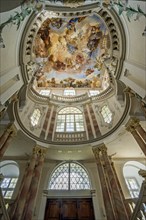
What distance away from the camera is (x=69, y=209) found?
36.1 feet

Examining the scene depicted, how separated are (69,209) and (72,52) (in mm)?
15953

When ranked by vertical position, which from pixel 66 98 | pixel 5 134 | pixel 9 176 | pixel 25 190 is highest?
pixel 66 98

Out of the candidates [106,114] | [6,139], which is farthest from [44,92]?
[6,139]

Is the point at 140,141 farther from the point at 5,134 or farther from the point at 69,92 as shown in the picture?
the point at 69,92

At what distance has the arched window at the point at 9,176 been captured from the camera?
12.0 m

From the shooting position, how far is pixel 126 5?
19.6 feet

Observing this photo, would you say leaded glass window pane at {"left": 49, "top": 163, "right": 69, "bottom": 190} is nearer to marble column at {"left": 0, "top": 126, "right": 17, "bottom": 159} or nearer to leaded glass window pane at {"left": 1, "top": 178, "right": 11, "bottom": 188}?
leaded glass window pane at {"left": 1, "top": 178, "right": 11, "bottom": 188}

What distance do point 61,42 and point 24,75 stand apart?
9.64 metres

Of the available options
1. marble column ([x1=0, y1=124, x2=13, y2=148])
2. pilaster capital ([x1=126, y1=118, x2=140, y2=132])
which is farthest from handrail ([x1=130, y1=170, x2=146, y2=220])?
marble column ([x1=0, y1=124, x2=13, y2=148])

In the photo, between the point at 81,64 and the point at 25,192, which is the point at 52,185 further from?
the point at 81,64

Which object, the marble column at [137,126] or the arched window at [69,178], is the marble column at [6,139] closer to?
the arched window at [69,178]

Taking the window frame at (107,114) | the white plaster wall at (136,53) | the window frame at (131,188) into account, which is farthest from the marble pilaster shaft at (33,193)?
the white plaster wall at (136,53)

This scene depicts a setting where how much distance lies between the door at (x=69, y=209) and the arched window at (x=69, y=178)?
1.02m

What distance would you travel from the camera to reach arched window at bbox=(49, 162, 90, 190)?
40.8ft
